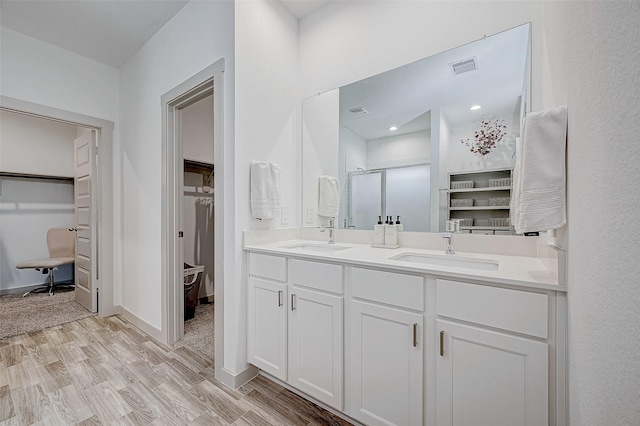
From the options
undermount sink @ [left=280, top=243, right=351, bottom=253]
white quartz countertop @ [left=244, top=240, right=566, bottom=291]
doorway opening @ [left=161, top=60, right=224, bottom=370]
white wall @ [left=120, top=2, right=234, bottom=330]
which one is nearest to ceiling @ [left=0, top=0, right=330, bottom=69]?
white wall @ [left=120, top=2, right=234, bottom=330]

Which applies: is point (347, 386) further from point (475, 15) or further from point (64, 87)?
point (64, 87)

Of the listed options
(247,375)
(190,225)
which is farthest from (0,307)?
(247,375)

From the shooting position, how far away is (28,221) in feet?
12.8

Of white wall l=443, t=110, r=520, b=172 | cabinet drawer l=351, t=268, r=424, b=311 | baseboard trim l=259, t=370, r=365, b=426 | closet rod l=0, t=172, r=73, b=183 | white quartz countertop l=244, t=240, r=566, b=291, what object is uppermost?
closet rod l=0, t=172, r=73, b=183

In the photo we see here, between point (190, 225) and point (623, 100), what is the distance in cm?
360

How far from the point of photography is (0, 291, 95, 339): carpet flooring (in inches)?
106

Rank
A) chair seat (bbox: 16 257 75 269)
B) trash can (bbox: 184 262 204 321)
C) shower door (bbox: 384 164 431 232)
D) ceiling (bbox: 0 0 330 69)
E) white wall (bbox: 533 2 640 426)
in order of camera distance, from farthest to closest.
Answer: chair seat (bbox: 16 257 75 269) → trash can (bbox: 184 262 204 321) → ceiling (bbox: 0 0 330 69) → shower door (bbox: 384 164 431 232) → white wall (bbox: 533 2 640 426)

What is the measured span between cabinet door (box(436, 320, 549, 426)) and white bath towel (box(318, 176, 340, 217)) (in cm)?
124

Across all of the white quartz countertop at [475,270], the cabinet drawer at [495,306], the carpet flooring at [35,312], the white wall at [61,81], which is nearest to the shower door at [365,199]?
the white quartz countertop at [475,270]

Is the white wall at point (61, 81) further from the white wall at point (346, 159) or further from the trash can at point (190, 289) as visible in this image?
the white wall at point (346, 159)

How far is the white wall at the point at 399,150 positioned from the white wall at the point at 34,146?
4.42m

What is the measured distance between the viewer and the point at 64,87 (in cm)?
274

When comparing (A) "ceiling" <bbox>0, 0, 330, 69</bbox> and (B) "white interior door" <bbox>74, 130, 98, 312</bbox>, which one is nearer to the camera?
(A) "ceiling" <bbox>0, 0, 330, 69</bbox>

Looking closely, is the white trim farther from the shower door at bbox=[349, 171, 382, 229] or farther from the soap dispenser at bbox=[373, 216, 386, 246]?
the soap dispenser at bbox=[373, 216, 386, 246]
